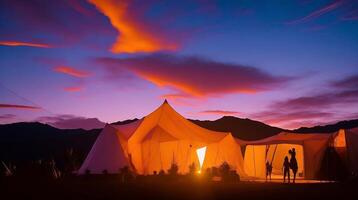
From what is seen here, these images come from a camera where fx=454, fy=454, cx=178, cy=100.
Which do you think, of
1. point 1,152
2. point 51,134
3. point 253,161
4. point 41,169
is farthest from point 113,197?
point 51,134

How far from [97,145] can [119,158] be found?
1.82 m

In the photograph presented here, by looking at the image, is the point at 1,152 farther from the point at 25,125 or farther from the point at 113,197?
the point at 113,197

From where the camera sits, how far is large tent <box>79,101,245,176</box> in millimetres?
28969

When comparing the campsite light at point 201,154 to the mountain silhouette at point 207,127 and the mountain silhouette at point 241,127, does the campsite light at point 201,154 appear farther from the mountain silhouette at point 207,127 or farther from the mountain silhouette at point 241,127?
the mountain silhouette at point 241,127

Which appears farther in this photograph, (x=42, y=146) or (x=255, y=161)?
(x=42, y=146)

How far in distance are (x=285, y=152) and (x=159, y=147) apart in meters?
12.9

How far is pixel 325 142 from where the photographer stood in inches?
1182

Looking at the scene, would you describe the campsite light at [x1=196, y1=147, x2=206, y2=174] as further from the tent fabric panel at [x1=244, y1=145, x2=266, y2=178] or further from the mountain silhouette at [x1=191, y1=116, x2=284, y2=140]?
the mountain silhouette at [x1=191, y1=116, x2=284, y2=140]

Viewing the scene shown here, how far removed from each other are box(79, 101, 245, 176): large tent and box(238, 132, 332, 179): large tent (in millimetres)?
1810

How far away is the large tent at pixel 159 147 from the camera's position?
28969mm

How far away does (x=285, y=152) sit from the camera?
37594 mm

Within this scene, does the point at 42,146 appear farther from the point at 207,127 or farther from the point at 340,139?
the point at 340,139

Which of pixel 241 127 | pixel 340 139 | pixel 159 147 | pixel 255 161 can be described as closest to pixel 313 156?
pixel 340 139

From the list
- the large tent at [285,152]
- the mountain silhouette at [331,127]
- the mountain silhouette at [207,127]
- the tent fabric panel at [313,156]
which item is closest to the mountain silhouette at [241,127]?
the mountain silhouette at [207,127]
